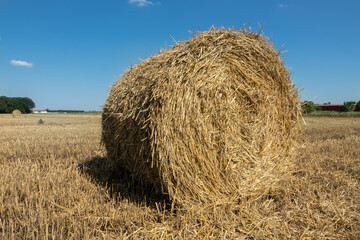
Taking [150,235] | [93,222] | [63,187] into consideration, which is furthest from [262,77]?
[63,187]

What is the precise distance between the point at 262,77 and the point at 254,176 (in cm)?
143

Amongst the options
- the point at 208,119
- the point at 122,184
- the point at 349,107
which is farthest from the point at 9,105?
the point at 208,119

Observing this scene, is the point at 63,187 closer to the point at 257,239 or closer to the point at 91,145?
the point at 257,239

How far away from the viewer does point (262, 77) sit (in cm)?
398

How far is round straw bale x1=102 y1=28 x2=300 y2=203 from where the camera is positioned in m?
3.15

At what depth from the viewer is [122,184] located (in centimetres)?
413

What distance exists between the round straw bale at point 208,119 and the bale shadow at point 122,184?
0.62 feet

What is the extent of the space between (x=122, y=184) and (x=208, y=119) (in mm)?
1755

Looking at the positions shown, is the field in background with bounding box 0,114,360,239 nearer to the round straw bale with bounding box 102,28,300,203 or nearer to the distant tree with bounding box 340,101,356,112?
the round straw bale with bounding box 102,28,300,203

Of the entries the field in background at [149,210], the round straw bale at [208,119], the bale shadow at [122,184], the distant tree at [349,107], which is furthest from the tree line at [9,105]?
the distant tree at [349,107]

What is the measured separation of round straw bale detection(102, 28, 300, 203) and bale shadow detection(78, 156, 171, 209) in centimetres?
19

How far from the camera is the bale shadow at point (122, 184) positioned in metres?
3.58

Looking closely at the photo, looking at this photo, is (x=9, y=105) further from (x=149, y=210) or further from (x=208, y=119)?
(x=208, y=119)

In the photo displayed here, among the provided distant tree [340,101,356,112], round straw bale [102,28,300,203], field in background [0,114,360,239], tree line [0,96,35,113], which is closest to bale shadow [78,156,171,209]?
field in background [0,114,360,239]
